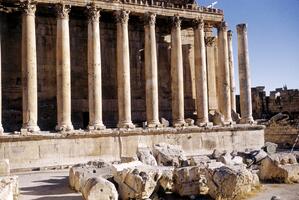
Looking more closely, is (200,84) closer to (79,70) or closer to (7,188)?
(79,70)

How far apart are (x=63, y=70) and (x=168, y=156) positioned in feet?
25.2

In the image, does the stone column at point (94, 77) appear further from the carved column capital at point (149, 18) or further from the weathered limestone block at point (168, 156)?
the weathered limestone block at point (168, 156)

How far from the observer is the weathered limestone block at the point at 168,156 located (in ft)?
56.0

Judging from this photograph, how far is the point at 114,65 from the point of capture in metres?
26.2

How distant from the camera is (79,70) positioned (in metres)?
25.3

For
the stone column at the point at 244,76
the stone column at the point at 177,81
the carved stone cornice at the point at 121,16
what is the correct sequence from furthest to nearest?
the stone column at the point at 244,76 → the stone column at the point at 177,81 → the carved stone cornice at the point at 121,16

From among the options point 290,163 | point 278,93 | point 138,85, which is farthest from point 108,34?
point 278,93

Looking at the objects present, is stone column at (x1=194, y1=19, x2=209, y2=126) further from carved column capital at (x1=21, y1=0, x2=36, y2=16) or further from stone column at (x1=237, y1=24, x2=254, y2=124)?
carved column capital at (x1=21, y1=0, x2=36, y2=16)

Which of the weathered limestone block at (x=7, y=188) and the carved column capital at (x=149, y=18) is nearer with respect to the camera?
the weathered limestone block at (x=7, y=188)

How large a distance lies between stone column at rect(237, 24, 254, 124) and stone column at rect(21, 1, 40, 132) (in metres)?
13.7

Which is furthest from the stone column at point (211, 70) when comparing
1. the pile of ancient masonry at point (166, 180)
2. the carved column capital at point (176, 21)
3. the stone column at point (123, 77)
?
the pile of ancient masonry at point (166, 180)

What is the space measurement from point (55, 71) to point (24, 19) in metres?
4.09

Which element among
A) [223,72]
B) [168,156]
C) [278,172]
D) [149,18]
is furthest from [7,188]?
[223,72]

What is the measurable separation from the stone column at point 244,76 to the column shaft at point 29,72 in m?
13.7
